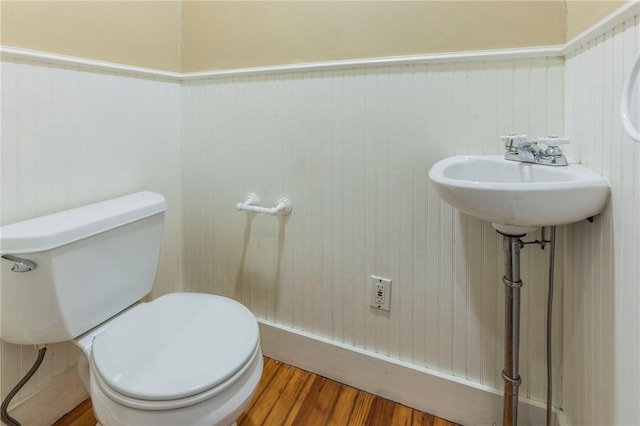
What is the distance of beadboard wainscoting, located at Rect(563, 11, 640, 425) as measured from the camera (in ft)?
2.22

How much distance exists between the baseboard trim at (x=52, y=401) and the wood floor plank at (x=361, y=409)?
1.00 meters

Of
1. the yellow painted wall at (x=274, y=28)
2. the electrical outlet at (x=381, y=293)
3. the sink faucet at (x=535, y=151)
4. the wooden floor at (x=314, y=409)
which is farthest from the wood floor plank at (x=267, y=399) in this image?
the yellow painted wall at (x=274, y=28)

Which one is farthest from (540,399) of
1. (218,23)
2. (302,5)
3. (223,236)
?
(218,23)

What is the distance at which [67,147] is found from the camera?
1134 mm

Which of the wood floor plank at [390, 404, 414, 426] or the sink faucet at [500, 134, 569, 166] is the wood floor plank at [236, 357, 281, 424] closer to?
the wood floor plank at [390, 404, 414, 426]

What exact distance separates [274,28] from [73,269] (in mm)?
1089

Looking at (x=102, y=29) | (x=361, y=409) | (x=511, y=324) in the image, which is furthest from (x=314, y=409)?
(x=102, y=29)

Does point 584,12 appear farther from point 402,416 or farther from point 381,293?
point 402,416

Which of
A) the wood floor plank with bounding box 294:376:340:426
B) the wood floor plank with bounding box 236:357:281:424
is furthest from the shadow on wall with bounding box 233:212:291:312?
the wood floor plank with bounding box 294:376:340:426

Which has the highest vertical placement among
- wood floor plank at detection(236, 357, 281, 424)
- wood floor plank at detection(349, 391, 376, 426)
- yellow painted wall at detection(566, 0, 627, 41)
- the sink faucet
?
yellow painted wall at detection(566, 0, 627, 41)

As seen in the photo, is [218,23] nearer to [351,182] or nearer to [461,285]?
[351,182]

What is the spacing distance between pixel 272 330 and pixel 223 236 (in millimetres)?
474

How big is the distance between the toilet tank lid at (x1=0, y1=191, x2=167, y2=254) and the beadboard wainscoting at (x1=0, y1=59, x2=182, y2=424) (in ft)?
0.27

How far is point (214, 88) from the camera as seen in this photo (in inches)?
58.7
